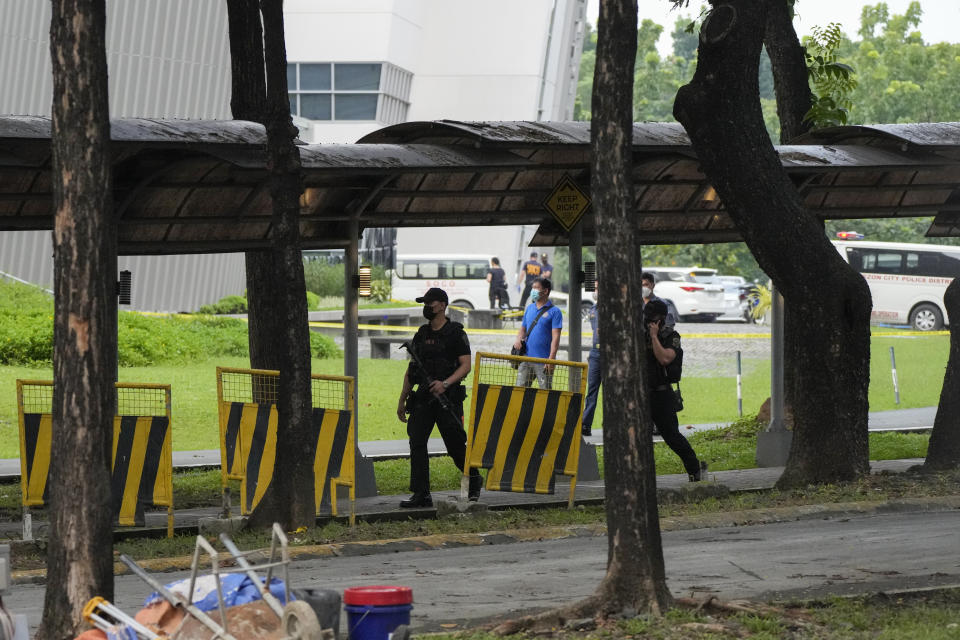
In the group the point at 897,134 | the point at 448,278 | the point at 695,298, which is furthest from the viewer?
the point at 448,278

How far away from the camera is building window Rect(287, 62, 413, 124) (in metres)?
55.7

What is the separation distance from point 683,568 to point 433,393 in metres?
3.35

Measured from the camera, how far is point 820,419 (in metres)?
13.2

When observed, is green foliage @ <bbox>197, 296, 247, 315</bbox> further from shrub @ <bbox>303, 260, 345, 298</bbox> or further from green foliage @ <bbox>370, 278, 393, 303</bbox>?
green foliage @ <bbox>370, 278, 393, 303</bbox>

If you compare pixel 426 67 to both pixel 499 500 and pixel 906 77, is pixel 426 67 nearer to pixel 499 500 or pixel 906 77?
pixel 906 77

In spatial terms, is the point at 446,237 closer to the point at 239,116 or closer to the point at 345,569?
the point at 239,116

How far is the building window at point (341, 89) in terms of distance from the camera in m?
55.7

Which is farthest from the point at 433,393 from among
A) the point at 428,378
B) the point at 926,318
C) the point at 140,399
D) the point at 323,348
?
the point at 926,318

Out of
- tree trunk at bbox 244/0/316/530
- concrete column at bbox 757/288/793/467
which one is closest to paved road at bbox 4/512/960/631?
tree trunk at bbox 244/0/316/530

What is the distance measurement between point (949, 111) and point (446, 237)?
63.7ft

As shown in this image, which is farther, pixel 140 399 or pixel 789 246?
pixel 789 246

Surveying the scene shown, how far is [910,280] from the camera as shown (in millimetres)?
44094

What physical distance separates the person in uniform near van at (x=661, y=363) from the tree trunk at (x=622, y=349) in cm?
494

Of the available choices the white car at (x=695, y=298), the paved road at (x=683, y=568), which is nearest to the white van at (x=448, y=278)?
the white car at (x=695, y=298)
